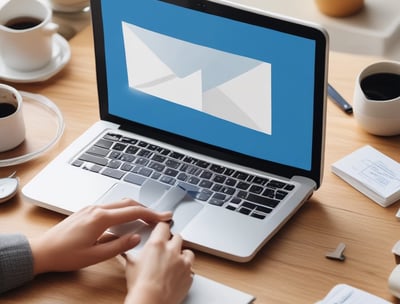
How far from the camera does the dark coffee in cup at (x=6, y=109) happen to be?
56.6 inches

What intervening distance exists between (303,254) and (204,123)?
27 centimetres

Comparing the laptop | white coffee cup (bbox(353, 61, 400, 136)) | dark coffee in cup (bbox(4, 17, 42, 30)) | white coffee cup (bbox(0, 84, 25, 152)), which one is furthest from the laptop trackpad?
dark coffee in cup (bbox(4, 17, 42, 30))

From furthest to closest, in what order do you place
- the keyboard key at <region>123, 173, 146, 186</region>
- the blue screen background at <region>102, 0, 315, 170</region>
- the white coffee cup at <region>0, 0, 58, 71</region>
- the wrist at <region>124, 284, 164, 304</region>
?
the white coffee cup at <region>0, 0, 58, 71</region>, the keyboard key at <region>123, 173, 146, 186</region>, the blue screen background at <region>102, 0, 315, 170</region>, the wrist at <region>124, 284, 164, 304</region>

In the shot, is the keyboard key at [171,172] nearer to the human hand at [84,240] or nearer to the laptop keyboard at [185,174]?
the laptop keyboard at [185,174]

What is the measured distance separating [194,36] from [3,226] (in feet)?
1.33

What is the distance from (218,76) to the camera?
1264mm

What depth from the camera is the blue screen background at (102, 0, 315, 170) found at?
120 centimetres

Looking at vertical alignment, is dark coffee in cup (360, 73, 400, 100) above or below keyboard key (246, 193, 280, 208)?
above

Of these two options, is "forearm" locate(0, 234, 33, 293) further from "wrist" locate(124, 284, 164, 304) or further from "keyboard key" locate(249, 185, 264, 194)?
"keyboard key" locate(249, 185, 264, 194)

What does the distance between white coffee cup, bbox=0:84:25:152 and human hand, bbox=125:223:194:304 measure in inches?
14.3

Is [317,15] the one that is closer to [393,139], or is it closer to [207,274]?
A: [393,139]

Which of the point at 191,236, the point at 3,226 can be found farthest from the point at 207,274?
the point at 3,226

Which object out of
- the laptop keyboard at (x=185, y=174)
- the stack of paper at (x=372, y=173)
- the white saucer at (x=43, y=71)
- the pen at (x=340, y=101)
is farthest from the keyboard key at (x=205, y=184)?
the white saucer at (x=43, y=71)

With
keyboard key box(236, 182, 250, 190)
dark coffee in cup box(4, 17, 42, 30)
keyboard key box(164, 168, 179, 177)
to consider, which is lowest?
keyboard key box(164, 168, 179, 177)
